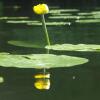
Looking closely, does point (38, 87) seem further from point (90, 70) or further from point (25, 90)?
point (90, 70)

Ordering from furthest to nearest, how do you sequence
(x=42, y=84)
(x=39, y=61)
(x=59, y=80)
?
(x=39, y=61) < (x=59, y=80) < (x=42, y=84)

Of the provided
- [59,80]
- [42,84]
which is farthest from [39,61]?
[42,84]

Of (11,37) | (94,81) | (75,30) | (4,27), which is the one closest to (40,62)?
(94,81)

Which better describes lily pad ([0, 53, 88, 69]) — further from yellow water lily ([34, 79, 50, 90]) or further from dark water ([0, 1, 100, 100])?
yellow water lily ([34, 79, 50, 90])

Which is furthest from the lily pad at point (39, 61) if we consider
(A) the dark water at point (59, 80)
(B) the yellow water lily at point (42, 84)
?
(B) the yellow water lily at point (42, 84)

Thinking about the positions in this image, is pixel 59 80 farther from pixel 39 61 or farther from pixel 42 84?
pixel 39 61

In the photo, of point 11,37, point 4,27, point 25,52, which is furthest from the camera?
point 4,27

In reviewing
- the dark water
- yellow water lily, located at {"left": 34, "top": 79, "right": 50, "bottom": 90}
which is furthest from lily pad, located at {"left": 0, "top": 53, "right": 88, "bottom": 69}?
yellow water lily, located at {"left": 34, "top": 79, "right": 50, "bottom": 90}

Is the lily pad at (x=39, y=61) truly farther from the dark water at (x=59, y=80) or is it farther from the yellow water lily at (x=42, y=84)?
the yellow water lily at (x=42, y=84)
